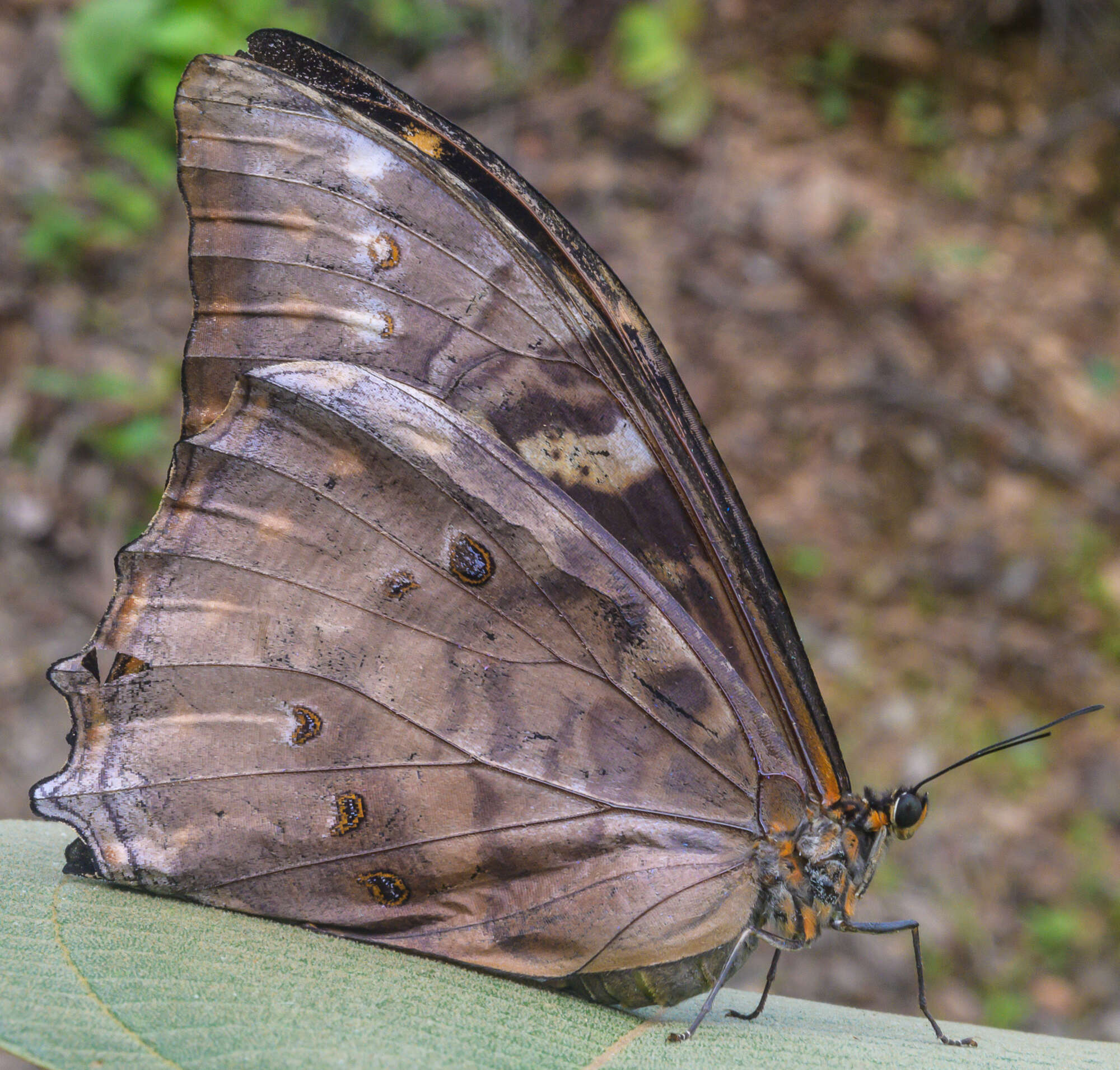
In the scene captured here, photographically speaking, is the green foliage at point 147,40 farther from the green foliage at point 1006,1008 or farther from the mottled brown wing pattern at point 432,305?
the green foliage at point 1006,1008

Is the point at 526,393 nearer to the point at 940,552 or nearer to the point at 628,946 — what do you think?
the point at 628,946

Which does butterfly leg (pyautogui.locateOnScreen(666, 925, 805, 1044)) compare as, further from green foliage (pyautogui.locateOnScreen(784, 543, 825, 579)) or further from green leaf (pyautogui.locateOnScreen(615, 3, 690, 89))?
green leaf (pyautogui.locateOnScreen(615, 3, 690, 89))

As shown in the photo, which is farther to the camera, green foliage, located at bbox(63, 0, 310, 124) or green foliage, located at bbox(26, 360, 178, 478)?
green foliage, located at bbox(63, 0, 310, 124)

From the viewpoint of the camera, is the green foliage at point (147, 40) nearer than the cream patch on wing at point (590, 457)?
No

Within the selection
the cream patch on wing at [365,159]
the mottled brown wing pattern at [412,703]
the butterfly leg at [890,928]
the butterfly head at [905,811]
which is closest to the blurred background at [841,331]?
the butterfly leg at [890,928]

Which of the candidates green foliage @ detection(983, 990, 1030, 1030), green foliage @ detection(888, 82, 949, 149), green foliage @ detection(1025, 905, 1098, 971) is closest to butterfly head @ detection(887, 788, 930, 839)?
green foliage @ detection(983, 990, 1030, 1030)

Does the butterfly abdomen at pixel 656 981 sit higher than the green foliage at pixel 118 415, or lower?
lower
